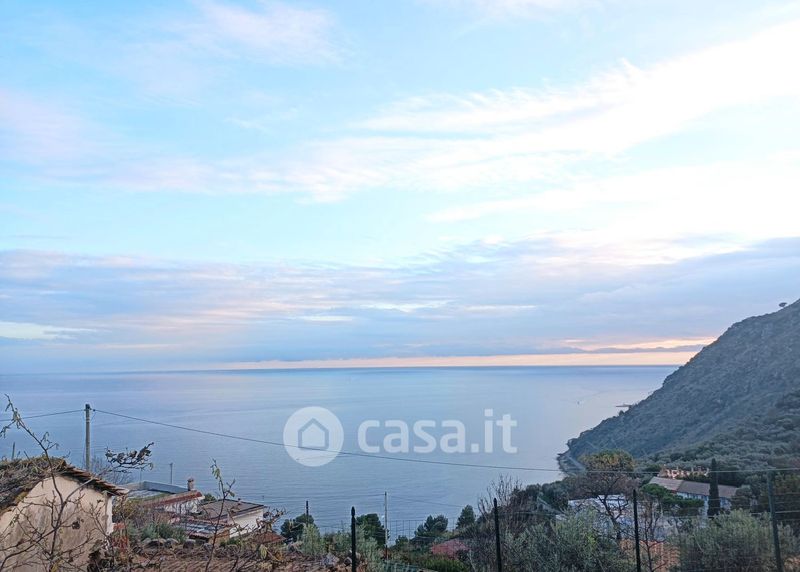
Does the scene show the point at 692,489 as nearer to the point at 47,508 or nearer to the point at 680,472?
the point at 680,472

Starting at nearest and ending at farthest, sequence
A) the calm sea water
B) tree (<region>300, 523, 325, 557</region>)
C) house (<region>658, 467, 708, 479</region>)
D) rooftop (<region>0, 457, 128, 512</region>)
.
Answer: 1. rooftop (<region>0, 457, 128, 512</region>)
2. tree (<region>300, 523, 325, 557</region>)
3. house (<region>658, 467, 708, 479</region>)
4. the calm sea water

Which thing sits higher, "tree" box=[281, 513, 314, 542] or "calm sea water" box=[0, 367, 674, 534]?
"tree" box=[281, 513, 314, 542]

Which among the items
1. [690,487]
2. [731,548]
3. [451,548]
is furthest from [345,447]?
[731,548]

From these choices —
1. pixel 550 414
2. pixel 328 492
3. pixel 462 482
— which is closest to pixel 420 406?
pixel 550 414

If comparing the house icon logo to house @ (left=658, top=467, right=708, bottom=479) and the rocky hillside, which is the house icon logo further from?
house @ (left=658, top=467, right=708, bottom=479)

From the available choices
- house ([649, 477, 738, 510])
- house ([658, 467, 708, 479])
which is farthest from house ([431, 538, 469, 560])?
house ([658, 467, 708, 479])

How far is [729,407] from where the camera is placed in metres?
35.9

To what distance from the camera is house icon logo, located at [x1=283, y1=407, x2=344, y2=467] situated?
155 feet

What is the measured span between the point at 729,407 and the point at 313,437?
37.8m

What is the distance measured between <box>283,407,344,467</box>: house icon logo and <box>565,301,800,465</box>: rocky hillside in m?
18.6

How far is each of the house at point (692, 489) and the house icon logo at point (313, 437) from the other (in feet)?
92.2

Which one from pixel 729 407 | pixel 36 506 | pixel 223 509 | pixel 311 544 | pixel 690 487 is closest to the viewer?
pixel 223 509

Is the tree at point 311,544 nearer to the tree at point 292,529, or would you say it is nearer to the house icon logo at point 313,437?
the tree at point 292,529

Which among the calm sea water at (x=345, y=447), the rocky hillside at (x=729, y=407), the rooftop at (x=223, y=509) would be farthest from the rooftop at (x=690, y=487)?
the rooftop at (x=223, y=509)
